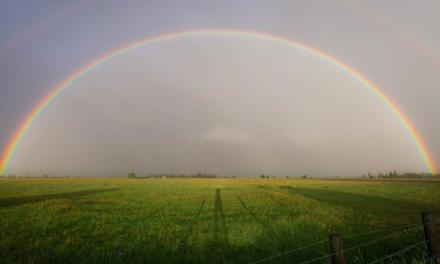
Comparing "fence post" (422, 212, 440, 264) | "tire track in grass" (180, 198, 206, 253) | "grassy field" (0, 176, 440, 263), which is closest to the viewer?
"fence post" (422, 212, 440, 264)

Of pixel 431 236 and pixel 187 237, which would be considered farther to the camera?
pixel 187 237

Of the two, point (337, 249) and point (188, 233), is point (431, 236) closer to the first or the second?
point (337, 249)

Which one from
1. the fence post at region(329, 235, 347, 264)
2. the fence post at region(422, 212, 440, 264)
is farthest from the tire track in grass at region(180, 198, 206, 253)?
the fence post at region(422, 212, 440, 264)

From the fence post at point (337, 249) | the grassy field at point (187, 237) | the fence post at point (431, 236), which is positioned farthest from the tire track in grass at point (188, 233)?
the fence post at point (431, 236)

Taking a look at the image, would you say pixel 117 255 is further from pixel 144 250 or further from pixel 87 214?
pixel 87 214

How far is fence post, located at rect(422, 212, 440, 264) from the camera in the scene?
5.85m

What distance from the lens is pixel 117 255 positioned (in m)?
9.78

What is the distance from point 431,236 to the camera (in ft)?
19.4

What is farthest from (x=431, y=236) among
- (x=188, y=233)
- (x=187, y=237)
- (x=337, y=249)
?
(x=188, y=233)

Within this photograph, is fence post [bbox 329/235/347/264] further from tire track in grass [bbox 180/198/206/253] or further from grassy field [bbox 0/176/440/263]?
tire track in grass [bbox 180/198/206/253]

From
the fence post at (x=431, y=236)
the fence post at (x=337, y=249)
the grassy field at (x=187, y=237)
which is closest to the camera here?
the fence post at (x=337, y=249)

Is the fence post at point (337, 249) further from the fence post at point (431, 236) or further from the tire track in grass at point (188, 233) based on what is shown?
the tire track in grass at point (188, 233)

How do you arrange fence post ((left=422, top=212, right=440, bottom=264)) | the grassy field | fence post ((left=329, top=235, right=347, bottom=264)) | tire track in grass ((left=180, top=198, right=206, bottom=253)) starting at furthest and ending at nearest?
tire track in grass ((left=180, top=198, right=206, bottom=253)) → the grassy field → fence post ((left=422, top=212, right=440, bottom=264)) → fence post ((left=329, top=235, right=347, bottom=264))

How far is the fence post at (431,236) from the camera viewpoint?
5.85m
